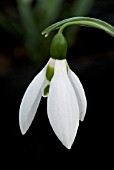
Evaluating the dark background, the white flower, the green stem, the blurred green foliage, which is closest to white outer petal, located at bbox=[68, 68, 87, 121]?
the white flower

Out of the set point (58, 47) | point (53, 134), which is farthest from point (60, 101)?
point (53, 134)

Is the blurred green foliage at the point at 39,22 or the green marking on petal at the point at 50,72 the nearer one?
the green marking on petal at the point at 50,72

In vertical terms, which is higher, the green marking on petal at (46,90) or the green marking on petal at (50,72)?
the green marking on petal at (50,72)

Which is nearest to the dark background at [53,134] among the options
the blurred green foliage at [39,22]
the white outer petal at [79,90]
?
the blurred green foliage at [39,22]

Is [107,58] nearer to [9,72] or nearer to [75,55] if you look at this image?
[75,55]

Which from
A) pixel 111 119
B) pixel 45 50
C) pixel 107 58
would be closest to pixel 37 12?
pixel 45 50

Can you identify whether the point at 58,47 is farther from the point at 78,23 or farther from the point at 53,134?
the point at 53,134

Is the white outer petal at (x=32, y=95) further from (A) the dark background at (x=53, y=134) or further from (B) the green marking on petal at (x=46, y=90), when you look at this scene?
(A) the dark background at (x=53, y=134)
